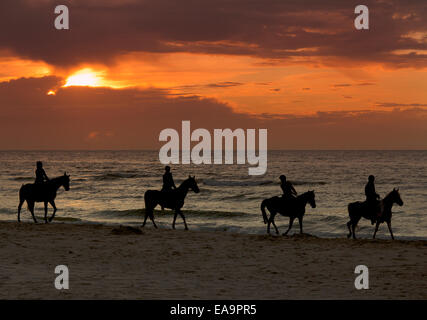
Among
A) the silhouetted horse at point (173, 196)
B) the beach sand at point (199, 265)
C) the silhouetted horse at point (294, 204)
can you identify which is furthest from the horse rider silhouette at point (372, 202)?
the silhouetted horse at point (173, 196)

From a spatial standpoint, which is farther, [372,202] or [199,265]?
[372,202]

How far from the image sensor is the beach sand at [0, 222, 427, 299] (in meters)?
10.5

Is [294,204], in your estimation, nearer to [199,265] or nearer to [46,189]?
[199,265]

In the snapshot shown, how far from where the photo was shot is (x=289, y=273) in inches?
500

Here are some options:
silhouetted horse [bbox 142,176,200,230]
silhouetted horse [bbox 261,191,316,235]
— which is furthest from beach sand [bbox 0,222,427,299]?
silhouetted horse [bbox 142,176,200,230]

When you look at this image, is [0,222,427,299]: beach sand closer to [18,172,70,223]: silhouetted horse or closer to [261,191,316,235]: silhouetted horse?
[261,191,316,235]: silhouetted horse

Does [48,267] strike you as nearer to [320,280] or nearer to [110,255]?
[110,255]

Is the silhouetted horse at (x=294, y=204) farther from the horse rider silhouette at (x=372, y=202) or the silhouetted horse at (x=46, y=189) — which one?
the silhouetted horse at (x=46, y=189)

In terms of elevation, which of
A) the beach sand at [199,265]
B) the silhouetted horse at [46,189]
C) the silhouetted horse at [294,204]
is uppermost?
the silhouetted horse at [46,189]

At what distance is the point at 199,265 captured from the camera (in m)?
13.6

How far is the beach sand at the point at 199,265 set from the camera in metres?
10.5

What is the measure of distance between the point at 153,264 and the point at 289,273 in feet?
11.9

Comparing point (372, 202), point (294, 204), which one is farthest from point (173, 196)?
point (372, 202)
